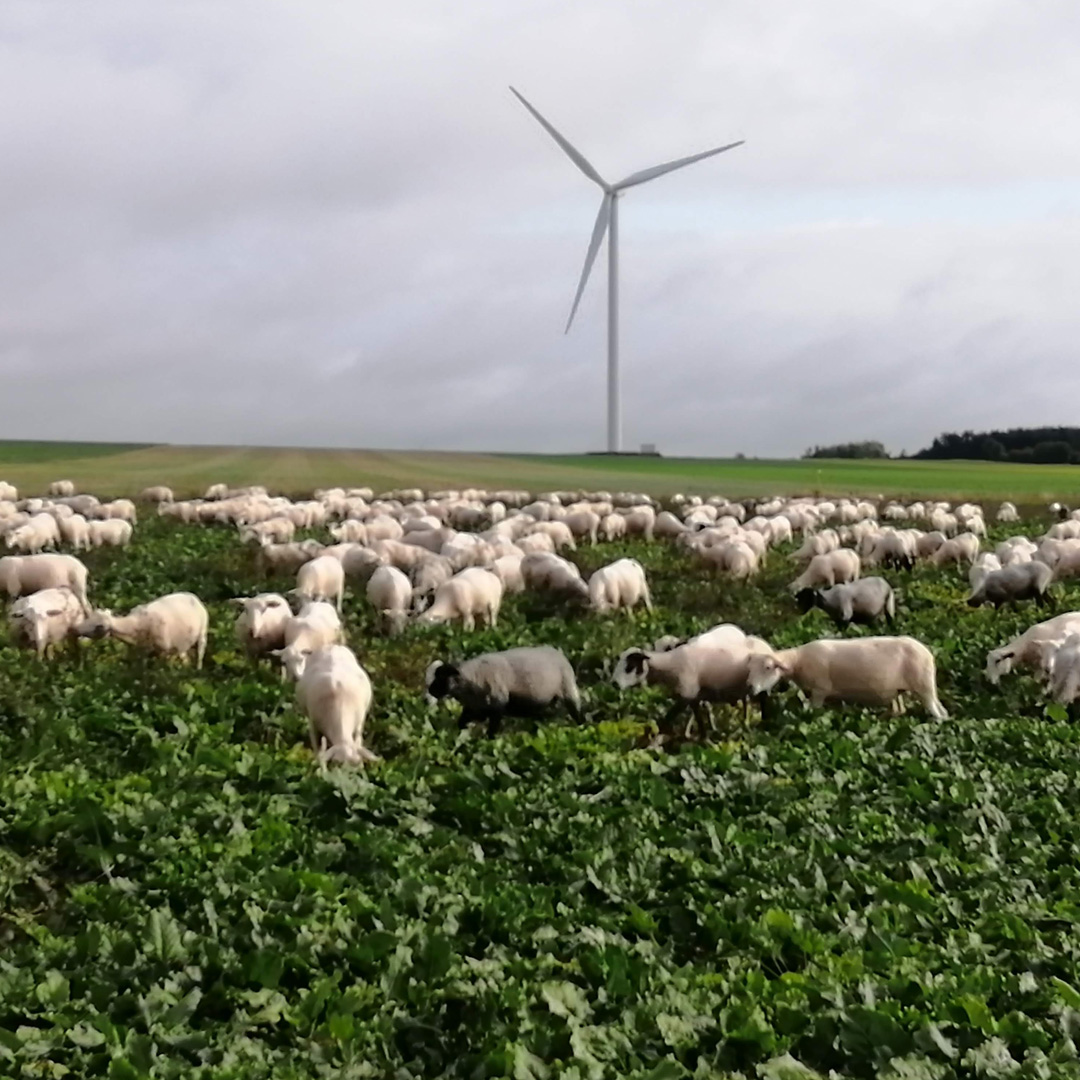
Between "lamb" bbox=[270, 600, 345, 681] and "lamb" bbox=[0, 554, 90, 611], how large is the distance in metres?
6.35

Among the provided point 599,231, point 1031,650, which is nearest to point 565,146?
point 599,231

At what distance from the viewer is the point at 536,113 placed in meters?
51.1

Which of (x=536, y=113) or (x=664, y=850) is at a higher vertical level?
(x=536, y=113)

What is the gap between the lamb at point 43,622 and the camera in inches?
650

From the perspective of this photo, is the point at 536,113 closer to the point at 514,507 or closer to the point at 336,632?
the point at 514,507

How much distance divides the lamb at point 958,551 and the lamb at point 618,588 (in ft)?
33.1


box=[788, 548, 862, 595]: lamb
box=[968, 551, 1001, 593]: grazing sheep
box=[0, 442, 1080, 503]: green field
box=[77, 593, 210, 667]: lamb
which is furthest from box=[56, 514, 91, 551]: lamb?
box=[0, 442, 1080, 503]: green field

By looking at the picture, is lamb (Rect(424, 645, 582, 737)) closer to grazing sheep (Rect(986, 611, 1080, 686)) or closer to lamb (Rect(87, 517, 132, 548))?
grazing sheep (Rect(986, 611, 1080, 686))

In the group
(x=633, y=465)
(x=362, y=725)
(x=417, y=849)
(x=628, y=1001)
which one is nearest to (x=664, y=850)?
(x=417, y=849)

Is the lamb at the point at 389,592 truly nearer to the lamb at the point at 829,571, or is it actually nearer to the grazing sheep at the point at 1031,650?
the lamb at the point at 829,571

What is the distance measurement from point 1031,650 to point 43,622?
1253 centimetres

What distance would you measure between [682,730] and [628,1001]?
6573 millimetres

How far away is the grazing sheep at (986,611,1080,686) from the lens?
16.8 meters

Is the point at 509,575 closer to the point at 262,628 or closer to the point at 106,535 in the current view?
the point at 262,628
